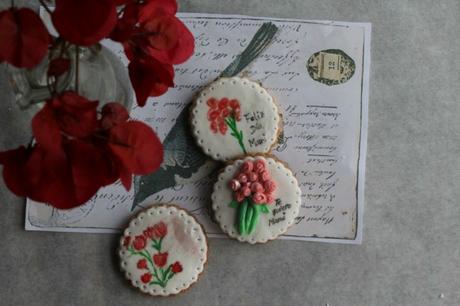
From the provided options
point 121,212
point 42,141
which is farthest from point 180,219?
point 42,141

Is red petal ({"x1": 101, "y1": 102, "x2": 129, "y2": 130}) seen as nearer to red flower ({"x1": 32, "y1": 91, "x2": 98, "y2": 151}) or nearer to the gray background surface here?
red flower ({"x1": 32, "y1": 91, "x2": 98, "y2": 151})

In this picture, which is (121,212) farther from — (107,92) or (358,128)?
(358,128)

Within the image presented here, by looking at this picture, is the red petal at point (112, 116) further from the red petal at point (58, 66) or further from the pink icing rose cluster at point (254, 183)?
the pink icing rose cluster at point (254, 183)

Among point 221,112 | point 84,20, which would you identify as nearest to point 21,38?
point 84,20

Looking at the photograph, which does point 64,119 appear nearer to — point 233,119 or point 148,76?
point 148,76

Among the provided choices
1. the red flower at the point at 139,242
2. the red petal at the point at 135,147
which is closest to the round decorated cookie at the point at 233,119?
the red flower at the point at 139,242
